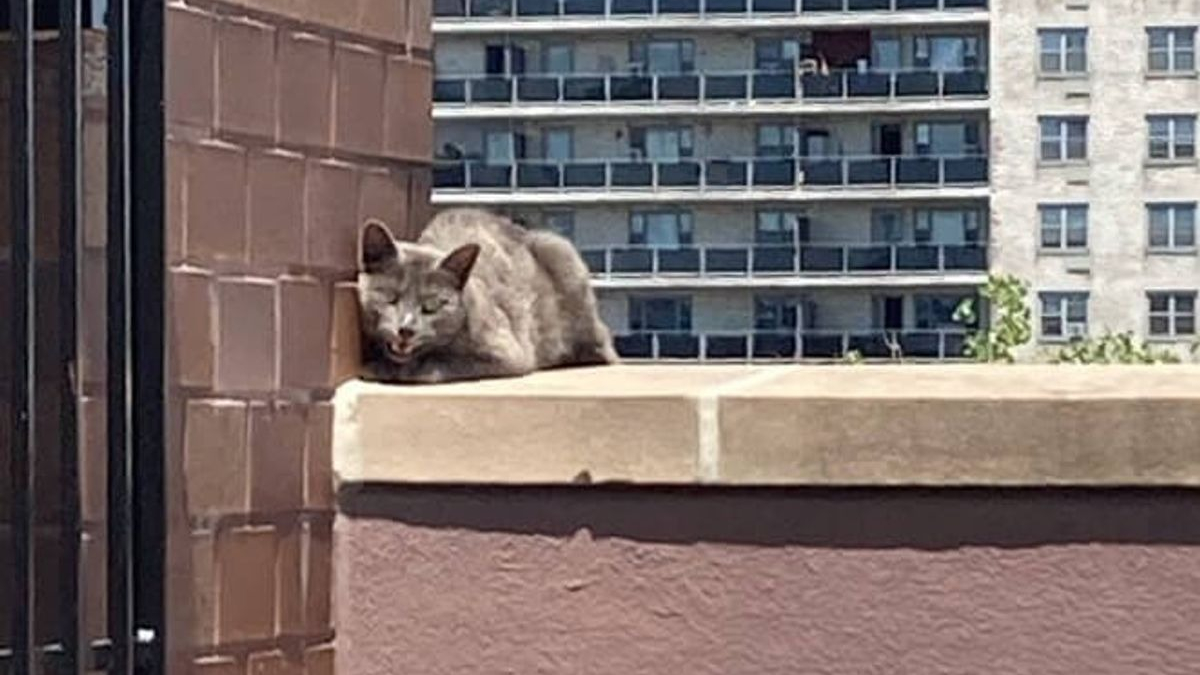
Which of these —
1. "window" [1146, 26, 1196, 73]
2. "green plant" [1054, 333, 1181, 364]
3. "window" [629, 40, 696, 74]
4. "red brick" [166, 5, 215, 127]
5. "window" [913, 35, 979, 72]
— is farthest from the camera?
"window" [629, 40, 696, 74]

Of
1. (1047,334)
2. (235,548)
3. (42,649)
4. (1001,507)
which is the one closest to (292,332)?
(235,548)

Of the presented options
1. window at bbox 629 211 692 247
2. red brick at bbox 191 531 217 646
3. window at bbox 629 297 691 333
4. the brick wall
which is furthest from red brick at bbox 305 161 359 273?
window at bbox 629 211 692 247

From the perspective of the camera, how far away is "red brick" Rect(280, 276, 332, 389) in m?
2.46

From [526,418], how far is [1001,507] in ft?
1.51

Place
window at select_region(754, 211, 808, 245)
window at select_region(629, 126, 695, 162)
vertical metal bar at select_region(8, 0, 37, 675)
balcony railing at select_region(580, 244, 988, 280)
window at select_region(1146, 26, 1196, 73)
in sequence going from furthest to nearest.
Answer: window at select_region(629, 126, 695, 162), window at select_region(1146, 26, 1196, 73), window at select_region(754, 211, 808, 245), balcony railing at select_region(580, 244, 988, 280), vertical metal bar at select_region(8, 0, 37, 675)

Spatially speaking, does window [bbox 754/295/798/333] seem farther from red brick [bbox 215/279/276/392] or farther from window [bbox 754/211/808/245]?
red brick [bbox 215/279/276/392]

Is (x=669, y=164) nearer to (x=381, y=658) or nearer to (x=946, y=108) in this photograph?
(x=946, y=108)

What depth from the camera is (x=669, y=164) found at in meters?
31.0

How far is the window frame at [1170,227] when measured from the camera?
30156 millimetres

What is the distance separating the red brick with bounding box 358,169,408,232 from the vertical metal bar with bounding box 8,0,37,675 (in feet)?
1.62

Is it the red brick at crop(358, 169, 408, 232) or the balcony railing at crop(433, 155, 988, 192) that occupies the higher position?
the balcony railing at crop(433, 155, 988, 192)

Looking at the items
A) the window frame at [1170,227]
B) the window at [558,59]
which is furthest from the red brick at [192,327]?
the window at [558,59]

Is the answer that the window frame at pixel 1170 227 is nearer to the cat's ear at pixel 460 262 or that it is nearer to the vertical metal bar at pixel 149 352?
the cat's ear at pixel 460 262

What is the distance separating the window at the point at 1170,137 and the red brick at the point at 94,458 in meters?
29.0
